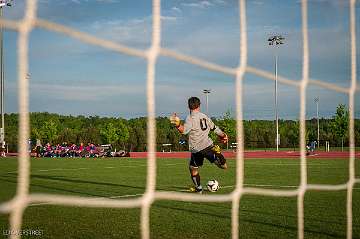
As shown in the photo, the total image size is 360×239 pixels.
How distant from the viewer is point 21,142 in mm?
1965

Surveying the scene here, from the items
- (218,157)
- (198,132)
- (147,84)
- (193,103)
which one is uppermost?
(193,103)

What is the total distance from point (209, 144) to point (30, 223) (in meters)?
2.98

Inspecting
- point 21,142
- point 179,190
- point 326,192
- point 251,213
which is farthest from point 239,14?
point 179,190

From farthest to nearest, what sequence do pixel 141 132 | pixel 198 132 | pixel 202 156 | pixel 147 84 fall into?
pixel 141 132, pixel 202 156, pixel 198 132, pixel 147 84

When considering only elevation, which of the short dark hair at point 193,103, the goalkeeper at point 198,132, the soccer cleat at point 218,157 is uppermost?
the short dark hair at point 193,103

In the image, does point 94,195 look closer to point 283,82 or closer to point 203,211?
point 203,211

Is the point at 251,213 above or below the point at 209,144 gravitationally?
below

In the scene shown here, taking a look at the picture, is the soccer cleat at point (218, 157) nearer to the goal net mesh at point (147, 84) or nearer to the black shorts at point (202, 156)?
the black shorts at point (202, 156)

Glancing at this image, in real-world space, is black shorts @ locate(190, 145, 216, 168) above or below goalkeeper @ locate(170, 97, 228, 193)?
below

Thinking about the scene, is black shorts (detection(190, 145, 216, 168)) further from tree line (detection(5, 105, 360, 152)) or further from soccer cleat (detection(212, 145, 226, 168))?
tree line (detection(5, 105, 360, 152))

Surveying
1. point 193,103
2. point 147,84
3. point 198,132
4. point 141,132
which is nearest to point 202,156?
point 198,132

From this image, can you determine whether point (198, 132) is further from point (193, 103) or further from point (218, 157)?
Answer: point (218, 157)

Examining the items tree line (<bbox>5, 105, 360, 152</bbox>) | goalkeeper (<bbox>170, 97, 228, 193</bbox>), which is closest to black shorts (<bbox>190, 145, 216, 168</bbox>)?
goalkeeper (<bbox>170, 97, 228, 193</bbox>)

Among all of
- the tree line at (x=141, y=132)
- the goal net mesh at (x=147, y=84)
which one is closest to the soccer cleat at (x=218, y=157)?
the goal net mesh at (x=147, y=84)
